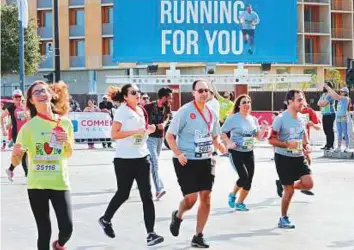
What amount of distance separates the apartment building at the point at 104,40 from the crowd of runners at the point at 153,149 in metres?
53.4

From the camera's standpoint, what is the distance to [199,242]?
8641mm

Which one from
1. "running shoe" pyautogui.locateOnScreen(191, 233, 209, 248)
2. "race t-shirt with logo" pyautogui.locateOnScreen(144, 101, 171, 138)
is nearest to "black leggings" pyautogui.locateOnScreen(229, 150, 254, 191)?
"race t-shirt with logo" pyautogui.locateOnScreen(144, 101, 171, 138)

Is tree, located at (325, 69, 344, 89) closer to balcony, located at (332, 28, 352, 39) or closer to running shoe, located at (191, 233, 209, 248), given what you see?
balcony, located at (332, 28, 352, 39)

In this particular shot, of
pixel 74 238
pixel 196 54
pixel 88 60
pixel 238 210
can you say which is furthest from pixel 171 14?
pixel 88 60

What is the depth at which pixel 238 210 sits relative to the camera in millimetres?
11570

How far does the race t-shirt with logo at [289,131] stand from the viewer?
10.1 m

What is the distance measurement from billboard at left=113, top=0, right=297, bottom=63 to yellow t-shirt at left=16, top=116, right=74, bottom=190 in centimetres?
2721

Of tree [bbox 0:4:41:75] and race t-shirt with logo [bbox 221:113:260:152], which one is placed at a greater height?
tree [bbox 0:4:41:75]

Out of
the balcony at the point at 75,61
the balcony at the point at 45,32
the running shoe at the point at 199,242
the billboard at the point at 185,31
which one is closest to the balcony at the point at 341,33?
the balcony at the point at 75,61

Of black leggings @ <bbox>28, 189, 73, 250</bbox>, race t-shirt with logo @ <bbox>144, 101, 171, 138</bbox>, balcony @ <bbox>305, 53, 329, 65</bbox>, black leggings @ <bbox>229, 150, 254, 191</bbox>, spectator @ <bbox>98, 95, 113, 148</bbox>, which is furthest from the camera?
balcony @ <bbox>305, 53, 329, 65</bbox>

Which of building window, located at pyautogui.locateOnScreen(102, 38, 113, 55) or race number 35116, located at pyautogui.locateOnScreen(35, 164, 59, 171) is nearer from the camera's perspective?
race number 35116, located at pyautogui.locateOnScreen(35, 164, 59, 171)

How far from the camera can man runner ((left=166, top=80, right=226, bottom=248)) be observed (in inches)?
346

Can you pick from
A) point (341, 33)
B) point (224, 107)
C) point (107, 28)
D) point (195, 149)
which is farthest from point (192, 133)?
point (341, 33)

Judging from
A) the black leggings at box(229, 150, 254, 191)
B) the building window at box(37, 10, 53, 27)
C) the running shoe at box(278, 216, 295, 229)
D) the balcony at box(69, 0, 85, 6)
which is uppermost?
the balcony at box(69, 0, 85, 6)
